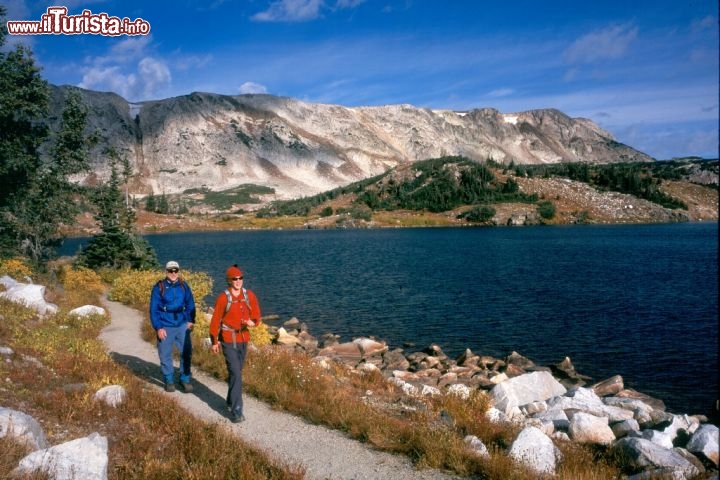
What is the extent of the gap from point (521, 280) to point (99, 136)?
3757 cm

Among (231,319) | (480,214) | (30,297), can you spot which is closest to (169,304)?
(231,319)

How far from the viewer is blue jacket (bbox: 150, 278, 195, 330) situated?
471 inches

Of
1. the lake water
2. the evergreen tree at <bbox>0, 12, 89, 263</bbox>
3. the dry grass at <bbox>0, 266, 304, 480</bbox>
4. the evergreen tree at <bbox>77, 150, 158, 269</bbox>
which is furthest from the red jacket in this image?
the evergreen tree at <bbox>77, 150, 158, 269</bbox>

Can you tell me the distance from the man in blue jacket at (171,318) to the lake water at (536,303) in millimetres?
16932

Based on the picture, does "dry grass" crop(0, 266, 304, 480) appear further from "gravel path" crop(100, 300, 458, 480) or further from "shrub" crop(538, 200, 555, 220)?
"shrub" crop(538, 200, 555, 220)

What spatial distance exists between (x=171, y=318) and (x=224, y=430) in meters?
3.67

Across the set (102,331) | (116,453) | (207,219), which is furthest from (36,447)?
(207,219)

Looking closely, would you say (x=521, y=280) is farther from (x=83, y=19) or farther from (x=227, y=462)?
(x=227, y=462)

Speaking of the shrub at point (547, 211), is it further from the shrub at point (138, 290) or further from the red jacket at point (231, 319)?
the red jacket at point (231, 319)

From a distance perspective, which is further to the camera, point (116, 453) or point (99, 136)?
point (99, 136)

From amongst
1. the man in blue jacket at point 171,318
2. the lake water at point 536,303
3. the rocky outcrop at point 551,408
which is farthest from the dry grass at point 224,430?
the lake water at point 536,303

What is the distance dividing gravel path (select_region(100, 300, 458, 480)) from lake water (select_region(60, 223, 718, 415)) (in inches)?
604

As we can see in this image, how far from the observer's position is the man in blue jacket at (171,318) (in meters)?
12.0

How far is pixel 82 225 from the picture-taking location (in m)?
156
